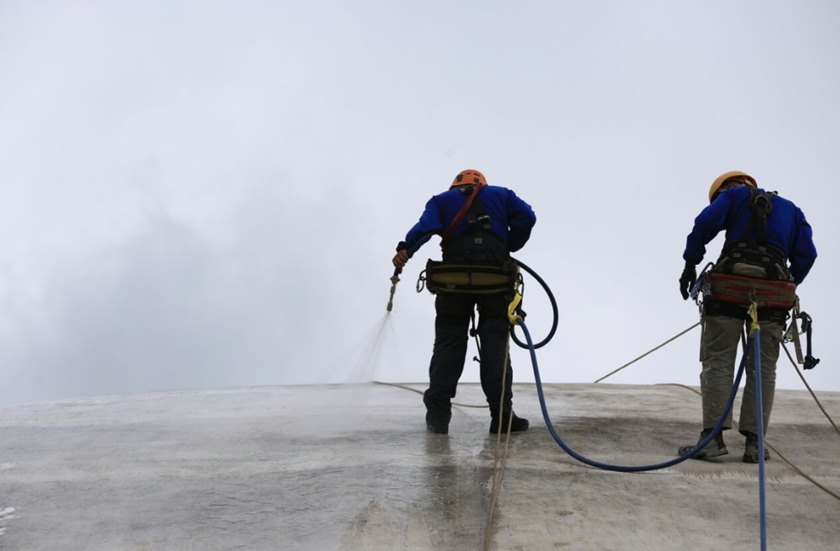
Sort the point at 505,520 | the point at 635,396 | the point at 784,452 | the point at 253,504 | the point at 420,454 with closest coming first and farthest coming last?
the point at 505,520 → the point at 253,504 → the point at 420,454 → the point at 784,452 → the point at 635,396

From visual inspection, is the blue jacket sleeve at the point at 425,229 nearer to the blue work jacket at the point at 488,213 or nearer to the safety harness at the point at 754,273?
the blue work jacket at the point at 488,213

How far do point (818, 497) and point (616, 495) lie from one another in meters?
1.14

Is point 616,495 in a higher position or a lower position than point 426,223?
lower

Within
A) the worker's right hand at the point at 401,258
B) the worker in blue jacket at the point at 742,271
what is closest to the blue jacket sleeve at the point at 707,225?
the worker in blue jacket at the point at 742,271

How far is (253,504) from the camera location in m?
4.33

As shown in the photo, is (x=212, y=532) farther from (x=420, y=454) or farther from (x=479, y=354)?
(x=479, y=354)

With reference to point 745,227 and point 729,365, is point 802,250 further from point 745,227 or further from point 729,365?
point 729,365

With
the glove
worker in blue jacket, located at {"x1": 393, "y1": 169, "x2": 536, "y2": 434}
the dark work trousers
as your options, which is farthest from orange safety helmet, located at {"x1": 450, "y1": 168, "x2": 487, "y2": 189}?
the glove

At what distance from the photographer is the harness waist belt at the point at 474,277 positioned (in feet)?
19.0

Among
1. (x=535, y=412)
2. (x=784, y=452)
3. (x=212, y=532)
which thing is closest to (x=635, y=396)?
(x=535, y=412)

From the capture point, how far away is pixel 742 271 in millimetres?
5320

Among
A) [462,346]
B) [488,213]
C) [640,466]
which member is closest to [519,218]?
[488,213]

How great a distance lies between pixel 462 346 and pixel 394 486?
1722 mm

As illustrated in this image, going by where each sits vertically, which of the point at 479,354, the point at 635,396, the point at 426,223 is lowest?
the point at 635,396
